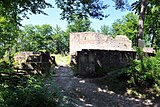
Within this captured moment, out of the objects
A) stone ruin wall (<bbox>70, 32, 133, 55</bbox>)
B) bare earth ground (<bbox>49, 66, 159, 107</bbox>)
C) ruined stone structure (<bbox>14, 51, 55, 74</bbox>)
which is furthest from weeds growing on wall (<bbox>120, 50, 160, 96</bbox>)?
stone ruin wall (<bbox>70, 32, 133, 55</bbox>)

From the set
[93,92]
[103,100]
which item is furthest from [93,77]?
[103,100]

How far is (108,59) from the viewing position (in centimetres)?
1750

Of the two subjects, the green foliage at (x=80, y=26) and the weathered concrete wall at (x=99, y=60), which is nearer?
the weathered concrete wall at (x=99, y=60)

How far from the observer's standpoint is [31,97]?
7.32 metres

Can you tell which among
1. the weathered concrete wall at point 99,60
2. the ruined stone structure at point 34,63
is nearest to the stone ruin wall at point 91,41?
the ruined stone structure at point 34,63

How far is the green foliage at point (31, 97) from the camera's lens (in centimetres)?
718

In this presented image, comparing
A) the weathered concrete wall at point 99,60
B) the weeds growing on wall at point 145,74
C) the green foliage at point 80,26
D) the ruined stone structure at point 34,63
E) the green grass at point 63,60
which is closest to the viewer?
the weeds growing on wall at point 145,74

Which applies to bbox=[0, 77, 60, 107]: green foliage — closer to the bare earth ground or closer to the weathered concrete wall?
the bare earth ground

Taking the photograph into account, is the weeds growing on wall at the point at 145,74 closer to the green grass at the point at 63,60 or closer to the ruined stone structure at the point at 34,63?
the ruined stone structure at the point at 34,63

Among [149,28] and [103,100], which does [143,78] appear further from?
[149,28]

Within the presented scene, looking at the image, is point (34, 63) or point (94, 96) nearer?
point (94, 96)

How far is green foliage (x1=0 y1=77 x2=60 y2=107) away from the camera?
7.18m

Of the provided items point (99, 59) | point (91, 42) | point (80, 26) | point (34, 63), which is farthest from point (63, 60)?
point (80, 26)

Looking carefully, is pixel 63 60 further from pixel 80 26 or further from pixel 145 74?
pixel 80 26
